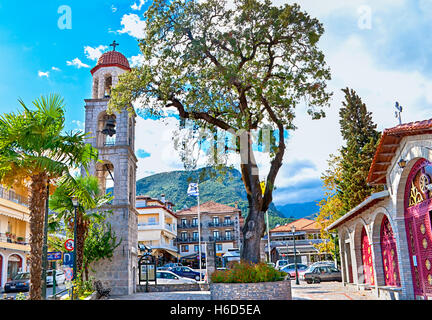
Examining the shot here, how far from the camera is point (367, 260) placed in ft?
66.7

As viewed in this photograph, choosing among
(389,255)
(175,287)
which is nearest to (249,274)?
(389,255)

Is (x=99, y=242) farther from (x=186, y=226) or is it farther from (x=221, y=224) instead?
Answer: (x=186, y=226)

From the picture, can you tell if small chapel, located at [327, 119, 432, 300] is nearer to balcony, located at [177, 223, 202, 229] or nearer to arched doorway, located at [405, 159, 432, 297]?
arched doorway, located at [405, 159, 432, 297]

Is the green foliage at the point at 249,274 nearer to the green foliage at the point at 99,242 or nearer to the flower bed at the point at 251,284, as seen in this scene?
the flower bed at the point at 251,284

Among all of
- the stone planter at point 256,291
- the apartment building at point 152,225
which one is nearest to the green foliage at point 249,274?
the stone planter at point 256,291

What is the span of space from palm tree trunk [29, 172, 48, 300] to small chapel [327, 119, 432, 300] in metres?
10.3

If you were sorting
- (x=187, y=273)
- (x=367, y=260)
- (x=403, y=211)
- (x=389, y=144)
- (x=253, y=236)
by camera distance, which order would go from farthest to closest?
(x=187, y=273) → (x=367, y=260) → (x=253, y=236) → (x=403, y=211) → (x=389, y=144)

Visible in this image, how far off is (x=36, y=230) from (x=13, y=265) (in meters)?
29.2

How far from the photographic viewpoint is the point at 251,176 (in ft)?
47.2

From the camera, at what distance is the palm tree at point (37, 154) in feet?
39.5

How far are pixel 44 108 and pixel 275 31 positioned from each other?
7.90 meters

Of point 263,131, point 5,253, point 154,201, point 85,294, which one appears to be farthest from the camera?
point 154,201
